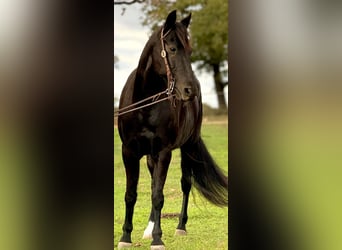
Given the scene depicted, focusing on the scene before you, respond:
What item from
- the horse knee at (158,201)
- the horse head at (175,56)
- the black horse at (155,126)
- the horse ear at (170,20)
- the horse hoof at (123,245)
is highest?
the horse ear at (170,20)

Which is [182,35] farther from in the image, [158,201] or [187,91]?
[158,201]

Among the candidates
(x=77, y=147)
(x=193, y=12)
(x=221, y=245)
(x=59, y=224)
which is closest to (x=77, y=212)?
(x=59, y=224)

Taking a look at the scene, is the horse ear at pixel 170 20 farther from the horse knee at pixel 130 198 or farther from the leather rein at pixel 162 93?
the horse knee at pixel 130 198

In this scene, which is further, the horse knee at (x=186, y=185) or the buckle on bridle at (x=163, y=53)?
the horse knee at (x=186, y=185)

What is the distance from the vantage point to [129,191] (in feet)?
4.74

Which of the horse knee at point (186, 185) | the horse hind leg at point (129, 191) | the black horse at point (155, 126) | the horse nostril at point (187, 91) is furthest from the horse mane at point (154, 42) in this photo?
the horse knee at point (186, 185)

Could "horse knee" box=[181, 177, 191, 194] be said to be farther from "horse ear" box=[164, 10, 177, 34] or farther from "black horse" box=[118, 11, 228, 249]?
"horse ear" box=[164, 10, 177, 34]

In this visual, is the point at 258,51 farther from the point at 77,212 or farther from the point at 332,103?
the point at 77,212

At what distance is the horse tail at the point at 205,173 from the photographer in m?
1.47

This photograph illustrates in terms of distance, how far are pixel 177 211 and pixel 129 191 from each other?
0.51ft

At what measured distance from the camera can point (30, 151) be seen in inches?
49.2

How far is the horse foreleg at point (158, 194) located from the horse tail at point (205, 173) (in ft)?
0.26

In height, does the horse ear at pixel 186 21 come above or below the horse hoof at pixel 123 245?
above

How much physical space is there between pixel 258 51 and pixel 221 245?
0.55 m
